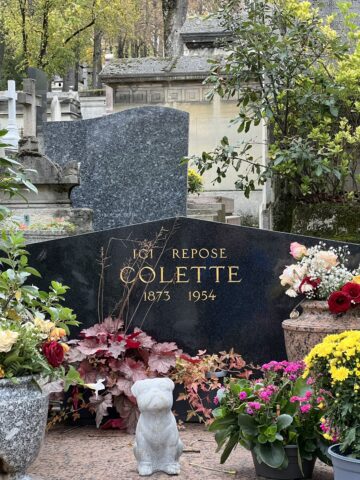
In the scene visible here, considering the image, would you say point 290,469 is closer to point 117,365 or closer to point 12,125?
point 117,365

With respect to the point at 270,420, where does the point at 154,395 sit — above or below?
above

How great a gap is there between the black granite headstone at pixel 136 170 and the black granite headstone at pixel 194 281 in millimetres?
4990

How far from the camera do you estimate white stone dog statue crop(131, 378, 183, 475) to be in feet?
16.4

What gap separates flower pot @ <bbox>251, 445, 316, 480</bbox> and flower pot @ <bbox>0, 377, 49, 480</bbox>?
123cm

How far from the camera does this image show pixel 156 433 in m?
5.04

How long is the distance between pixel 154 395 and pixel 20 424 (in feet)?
2.55

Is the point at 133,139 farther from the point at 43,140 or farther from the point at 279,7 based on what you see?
the point at 279,7

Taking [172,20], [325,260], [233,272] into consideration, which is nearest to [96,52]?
[172,20]

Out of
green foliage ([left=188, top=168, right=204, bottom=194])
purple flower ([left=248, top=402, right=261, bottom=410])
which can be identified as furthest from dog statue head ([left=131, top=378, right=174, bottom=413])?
green foliage ([left=188, top=168, right=204, bottom=194])

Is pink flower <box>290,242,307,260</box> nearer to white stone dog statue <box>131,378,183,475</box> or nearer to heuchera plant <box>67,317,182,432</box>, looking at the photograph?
heuchera plant <box>67,317,182,432</box>

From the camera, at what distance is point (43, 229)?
33.5 ft

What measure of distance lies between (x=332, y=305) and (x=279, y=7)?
500cm

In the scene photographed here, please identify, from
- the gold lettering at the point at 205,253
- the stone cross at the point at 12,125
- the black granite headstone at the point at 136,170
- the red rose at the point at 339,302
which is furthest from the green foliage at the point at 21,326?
the stone cross at the point at 12,125

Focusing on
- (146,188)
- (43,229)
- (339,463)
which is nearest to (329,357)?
(339,463)
